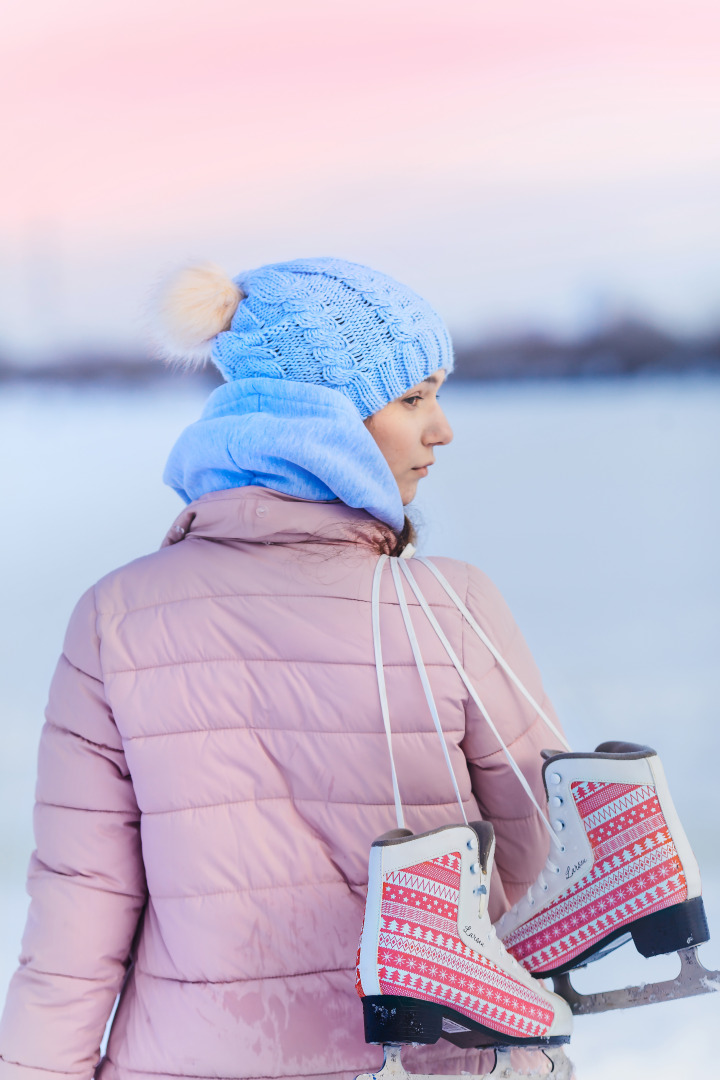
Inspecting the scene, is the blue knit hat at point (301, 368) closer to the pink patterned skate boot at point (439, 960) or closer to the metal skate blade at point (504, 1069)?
the pink patterned skate boot at point (439, 960)

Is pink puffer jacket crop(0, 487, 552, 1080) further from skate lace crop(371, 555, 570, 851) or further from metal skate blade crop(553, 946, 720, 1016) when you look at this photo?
metal skate blade crop(553, 946, 720, 1016)

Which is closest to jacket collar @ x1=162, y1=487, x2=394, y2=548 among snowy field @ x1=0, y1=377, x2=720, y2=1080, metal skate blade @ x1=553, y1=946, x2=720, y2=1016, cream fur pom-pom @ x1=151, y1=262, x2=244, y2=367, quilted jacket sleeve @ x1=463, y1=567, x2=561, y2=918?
quilted jacket sleeve @ x1=463, y1=567, x2=561, y2=918

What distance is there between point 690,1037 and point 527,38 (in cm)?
222

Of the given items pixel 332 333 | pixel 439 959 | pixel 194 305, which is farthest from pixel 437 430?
pixel 439 959

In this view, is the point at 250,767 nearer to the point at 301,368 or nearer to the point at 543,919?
the point at 543,919

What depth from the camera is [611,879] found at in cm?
77

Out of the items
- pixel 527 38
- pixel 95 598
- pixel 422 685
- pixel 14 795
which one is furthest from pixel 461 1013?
pixel 527 38

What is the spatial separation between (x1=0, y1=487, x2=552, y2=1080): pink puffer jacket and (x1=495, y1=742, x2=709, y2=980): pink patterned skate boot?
101mm

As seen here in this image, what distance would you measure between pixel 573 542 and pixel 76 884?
179cm

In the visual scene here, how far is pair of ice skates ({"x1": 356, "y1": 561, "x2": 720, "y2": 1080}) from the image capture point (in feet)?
2.39

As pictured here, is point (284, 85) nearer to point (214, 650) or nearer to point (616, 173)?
point (616, 173)

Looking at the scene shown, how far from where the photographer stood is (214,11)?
Result: 2316mm

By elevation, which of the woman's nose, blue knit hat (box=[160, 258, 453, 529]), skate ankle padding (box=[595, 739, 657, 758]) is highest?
blue knit hat (box=[160, 258, 453, 529])

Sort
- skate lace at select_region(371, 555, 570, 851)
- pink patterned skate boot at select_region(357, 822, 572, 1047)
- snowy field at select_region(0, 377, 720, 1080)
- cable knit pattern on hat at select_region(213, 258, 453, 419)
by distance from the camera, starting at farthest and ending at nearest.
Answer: snowy field at select_region(0, 377, 720, 1080)
cable knit pattern on hat at select_region(213, 258, 453, 419)
skate lace at select_region(371, 555, 570, 851)
pink patterned skate boot at select_region(357, 822, 572, 1047)
